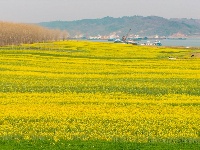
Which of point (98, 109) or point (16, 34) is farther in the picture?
point (16, 34)

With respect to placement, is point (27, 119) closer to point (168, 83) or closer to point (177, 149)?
point (177, 149)

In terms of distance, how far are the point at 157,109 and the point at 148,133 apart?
604 cm

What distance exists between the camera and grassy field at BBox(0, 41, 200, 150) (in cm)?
1995

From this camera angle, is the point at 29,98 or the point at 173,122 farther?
the point at 29,98

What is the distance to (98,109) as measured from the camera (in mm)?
26594

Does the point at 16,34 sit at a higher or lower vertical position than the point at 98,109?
higher

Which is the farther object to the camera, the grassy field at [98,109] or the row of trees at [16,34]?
the row of trees at [16,34]

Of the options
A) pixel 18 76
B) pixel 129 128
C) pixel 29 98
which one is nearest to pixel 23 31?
pixel 18 76

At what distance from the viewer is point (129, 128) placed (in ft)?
72.4

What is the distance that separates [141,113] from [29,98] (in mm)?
8891

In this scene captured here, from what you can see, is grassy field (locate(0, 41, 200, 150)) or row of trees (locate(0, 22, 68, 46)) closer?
grassy field (locate(0, 41, 200, 150))

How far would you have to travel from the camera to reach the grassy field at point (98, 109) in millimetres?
19953

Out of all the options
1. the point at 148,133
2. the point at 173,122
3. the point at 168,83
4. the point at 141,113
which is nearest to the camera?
the point at 148,133

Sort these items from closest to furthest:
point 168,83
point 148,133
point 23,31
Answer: point 148,133
point 168,83
point 23,31
